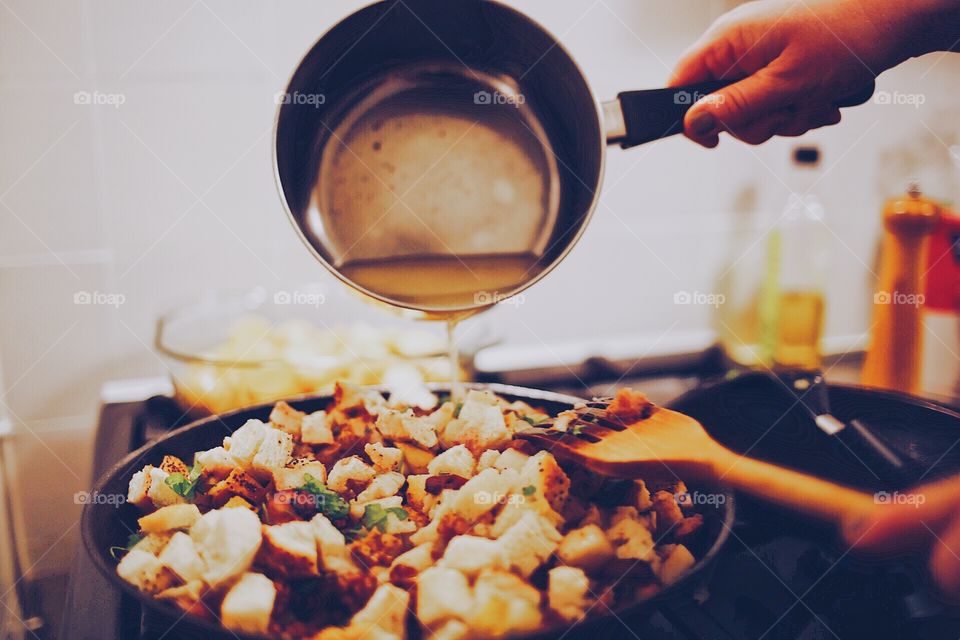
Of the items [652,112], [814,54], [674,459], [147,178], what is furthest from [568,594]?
[147,178]

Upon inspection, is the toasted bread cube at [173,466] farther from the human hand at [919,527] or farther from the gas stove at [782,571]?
the human hand at [919,527]

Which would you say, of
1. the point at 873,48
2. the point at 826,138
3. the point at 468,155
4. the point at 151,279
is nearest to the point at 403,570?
the point at 468,155

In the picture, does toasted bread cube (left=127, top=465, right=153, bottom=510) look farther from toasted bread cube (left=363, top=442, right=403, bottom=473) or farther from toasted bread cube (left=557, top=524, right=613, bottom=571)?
toasted bread cube (left=557, top=524, right=613, bottom=571)

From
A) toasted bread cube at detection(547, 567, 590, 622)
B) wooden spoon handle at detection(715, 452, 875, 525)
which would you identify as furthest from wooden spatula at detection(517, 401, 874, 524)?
toasted bread cube at detection(547, 567, 590, 622)

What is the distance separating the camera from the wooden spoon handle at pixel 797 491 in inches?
27.6

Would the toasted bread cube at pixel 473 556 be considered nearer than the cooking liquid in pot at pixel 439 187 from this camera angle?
Yes

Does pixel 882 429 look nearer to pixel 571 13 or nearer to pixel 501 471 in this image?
pixel 501 471

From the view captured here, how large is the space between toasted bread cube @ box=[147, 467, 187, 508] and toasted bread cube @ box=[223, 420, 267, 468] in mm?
68

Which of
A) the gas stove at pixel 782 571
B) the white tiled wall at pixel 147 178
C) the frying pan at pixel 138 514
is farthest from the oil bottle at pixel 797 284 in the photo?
the frying pan at pixel 138 514

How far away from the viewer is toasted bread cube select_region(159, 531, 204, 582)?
0.65m

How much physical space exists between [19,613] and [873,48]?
4.97 feet

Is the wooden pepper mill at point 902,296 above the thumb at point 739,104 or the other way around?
the other way around

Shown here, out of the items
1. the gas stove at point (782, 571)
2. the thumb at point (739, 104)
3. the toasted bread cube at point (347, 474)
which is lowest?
the gas stove at point (782, 571)

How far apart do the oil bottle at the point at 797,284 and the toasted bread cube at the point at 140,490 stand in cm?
121
